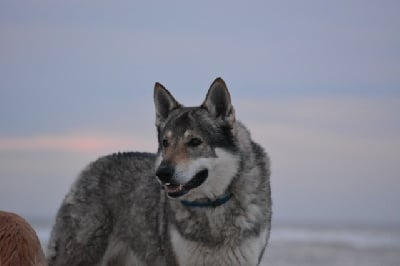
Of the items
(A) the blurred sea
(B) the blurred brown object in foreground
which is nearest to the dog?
(B) the blurred brown object in foreground

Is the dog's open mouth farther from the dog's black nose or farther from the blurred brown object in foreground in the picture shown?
the blurred brown object in foreground

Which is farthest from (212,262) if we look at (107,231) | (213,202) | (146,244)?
(107,231)

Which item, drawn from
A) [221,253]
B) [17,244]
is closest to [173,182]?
[221,253]

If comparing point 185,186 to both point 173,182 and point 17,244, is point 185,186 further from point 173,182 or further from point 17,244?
point 17,244

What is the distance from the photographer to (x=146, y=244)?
8.92 m

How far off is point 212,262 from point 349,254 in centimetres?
1782

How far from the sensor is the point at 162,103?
8.69m

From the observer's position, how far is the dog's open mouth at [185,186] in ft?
25.7

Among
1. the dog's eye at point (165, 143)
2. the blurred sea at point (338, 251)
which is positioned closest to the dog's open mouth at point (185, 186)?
Answer: the dog's eye at point (165, 143)

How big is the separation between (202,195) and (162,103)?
1188mm

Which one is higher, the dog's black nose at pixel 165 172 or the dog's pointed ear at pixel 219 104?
the dog's pointed ear at pixel 219 104

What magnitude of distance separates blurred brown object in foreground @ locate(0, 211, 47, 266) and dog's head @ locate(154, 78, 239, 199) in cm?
260

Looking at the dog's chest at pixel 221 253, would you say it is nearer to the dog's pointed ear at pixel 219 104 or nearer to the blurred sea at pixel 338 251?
the dog's pointed ear at pixel 219 104

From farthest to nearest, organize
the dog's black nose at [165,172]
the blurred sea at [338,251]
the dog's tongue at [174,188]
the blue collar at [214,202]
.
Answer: the blurred sea at [338,251] < the blue collar at [214,202] < the dog's tongue at [174,188] < the dog's black nose at [165,172]
